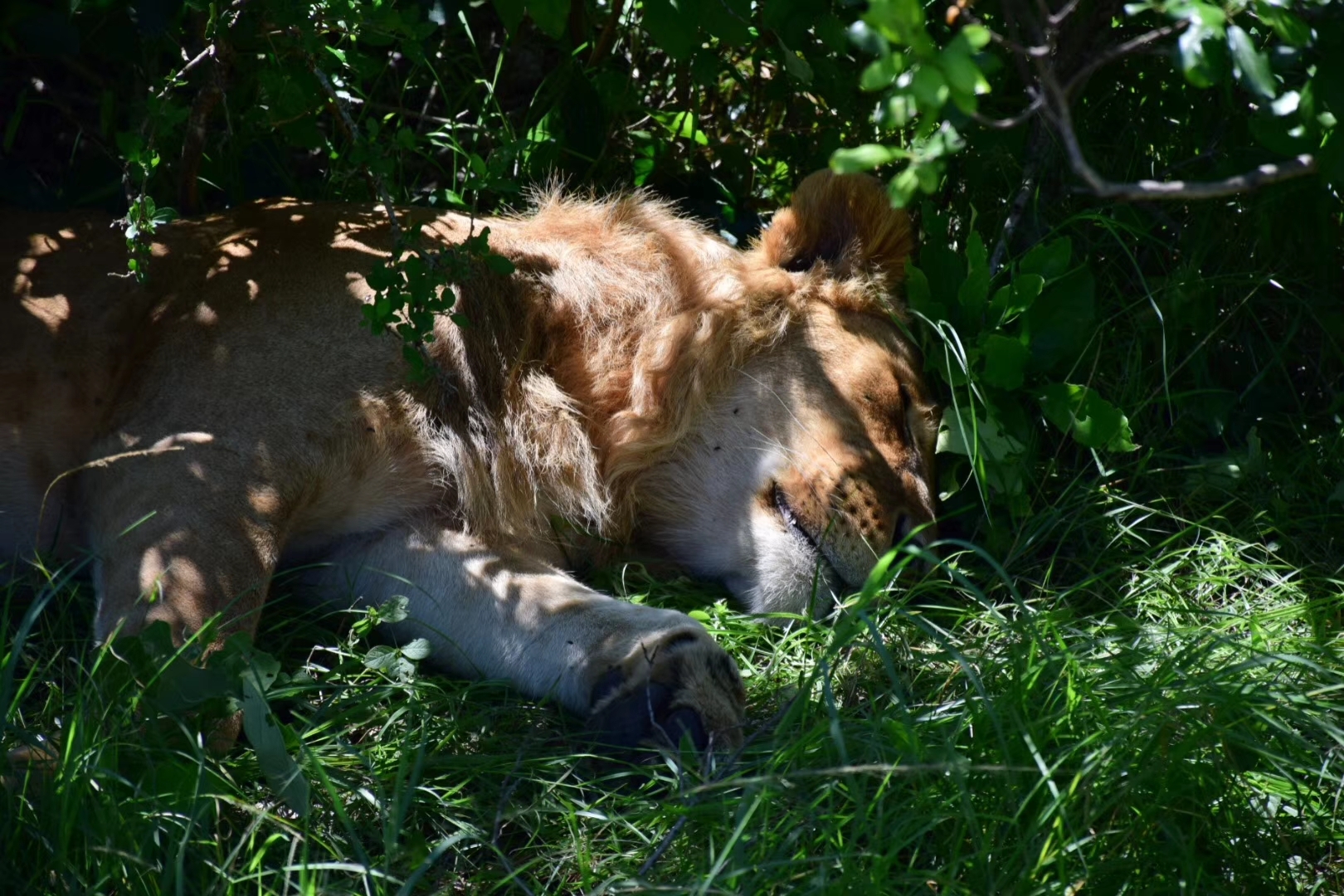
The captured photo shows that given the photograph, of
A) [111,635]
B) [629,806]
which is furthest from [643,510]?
[111,635]

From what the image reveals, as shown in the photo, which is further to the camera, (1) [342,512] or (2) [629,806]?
(1) [342,512]

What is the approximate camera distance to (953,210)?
4.03 m

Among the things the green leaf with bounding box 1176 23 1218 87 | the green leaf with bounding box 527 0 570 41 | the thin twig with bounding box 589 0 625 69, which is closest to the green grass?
the green leaf with bounding box 1176 23 1218 87

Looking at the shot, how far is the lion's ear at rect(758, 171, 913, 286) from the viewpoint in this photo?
3.54 metres

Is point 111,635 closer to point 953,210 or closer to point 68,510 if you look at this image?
point 68,510

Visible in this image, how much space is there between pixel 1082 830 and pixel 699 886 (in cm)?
62

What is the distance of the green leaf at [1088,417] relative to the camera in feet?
11.1

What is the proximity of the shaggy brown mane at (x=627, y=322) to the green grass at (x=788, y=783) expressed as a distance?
62 centimetres

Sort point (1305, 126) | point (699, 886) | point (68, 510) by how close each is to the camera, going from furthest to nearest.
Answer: point (68, 510), point (1305, 126), point (699, 886)

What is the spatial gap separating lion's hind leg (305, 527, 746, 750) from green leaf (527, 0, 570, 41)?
1.20 metres

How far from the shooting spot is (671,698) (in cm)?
264

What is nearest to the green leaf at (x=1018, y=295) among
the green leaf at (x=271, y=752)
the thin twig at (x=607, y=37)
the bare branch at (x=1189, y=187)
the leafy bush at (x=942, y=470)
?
the leafy bush at (x=942, y=470)

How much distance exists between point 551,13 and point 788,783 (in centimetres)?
180

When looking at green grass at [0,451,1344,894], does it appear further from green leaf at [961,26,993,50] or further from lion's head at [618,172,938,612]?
green leaf at [961,26,993,50]
